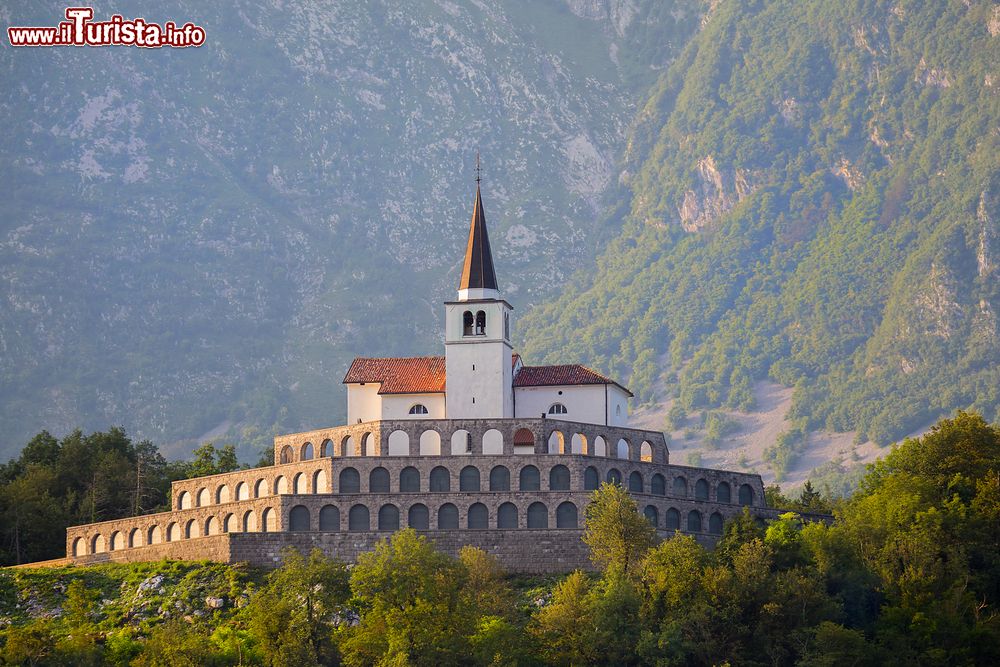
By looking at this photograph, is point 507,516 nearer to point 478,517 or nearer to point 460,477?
point 478,517

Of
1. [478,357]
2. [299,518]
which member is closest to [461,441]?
[478,357]

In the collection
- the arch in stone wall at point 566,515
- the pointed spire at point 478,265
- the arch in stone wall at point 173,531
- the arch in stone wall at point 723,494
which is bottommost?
the arch in stone wall at point 566,515

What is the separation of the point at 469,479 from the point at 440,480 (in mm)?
1902

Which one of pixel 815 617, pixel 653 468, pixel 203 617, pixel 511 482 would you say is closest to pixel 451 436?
pixel 511 482

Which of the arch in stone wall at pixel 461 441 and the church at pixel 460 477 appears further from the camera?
the arch in stone wall at pixel 461 441

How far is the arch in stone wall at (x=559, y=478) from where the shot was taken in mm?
116125

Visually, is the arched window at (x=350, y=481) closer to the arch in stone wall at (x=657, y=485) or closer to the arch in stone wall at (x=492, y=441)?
the arch in stone wall at (x=492, y=441)

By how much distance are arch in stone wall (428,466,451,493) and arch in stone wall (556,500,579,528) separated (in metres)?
7.62

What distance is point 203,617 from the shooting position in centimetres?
10712

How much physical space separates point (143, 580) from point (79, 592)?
13.6 ft

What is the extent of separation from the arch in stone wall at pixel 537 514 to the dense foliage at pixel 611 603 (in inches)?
145

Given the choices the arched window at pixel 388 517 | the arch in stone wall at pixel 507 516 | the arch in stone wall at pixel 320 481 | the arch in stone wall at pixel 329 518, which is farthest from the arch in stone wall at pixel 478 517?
the arch in stone wall at pixel 320 481

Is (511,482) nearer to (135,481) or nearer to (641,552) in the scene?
(641,552)

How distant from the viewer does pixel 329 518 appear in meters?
116
